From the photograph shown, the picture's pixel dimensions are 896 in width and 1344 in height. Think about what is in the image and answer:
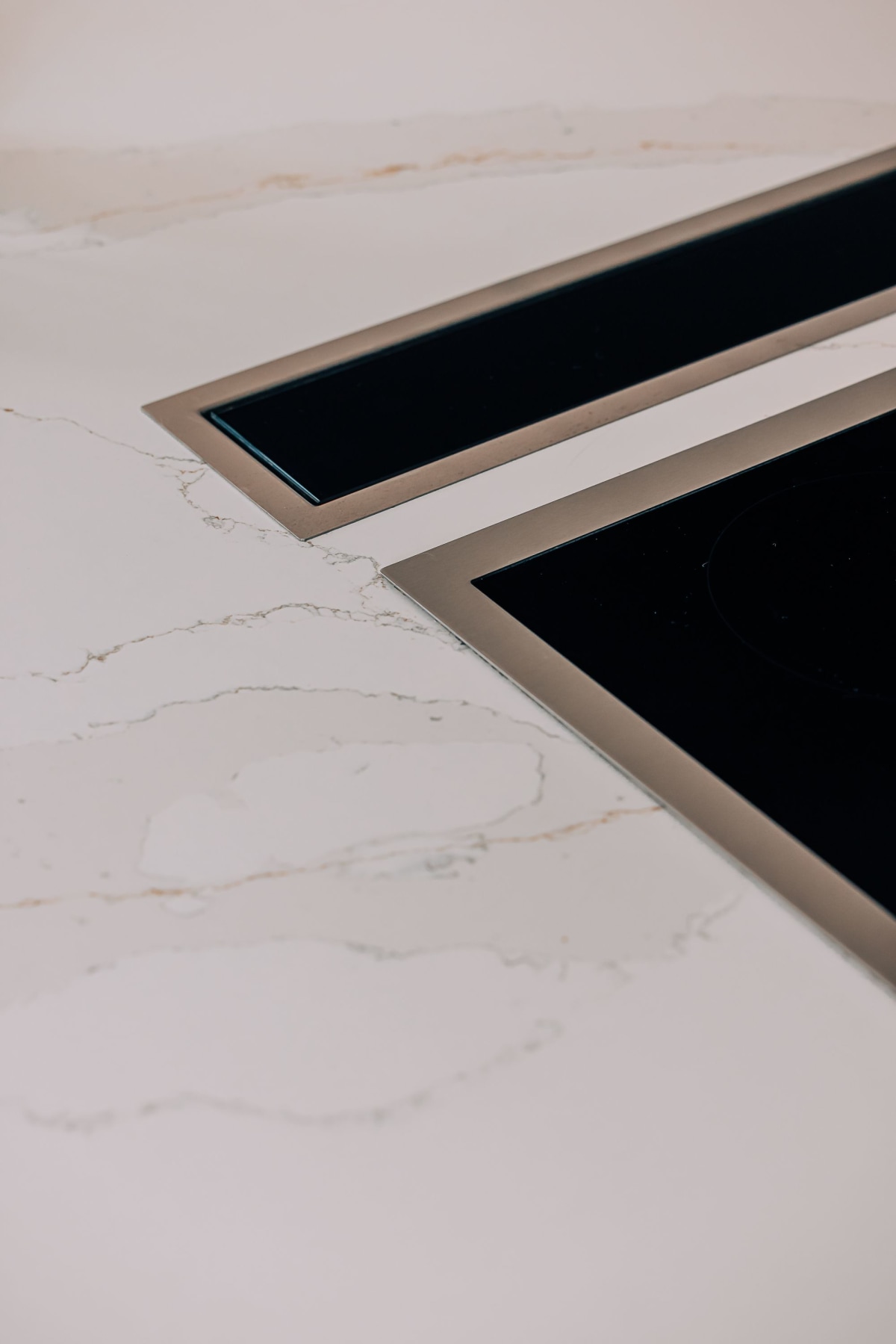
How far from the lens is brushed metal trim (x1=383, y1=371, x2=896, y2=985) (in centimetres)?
54

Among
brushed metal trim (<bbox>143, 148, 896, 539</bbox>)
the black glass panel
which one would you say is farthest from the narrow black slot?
the black glass panel

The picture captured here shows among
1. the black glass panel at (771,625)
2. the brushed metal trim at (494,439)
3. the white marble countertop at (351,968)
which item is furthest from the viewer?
the brushed metal trim at (494,439)

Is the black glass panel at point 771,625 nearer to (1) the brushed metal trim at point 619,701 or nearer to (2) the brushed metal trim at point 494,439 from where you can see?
(1) the brushed metal trim at point 619,701

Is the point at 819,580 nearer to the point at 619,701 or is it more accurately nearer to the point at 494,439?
the point at 619,701

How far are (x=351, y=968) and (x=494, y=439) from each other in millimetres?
437

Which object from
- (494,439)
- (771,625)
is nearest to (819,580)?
(771,625)

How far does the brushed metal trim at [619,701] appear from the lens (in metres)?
0.54

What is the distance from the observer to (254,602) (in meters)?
0.74

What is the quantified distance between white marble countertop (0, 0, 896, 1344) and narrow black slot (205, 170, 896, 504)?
53 millimetres

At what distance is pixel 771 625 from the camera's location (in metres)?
0.68

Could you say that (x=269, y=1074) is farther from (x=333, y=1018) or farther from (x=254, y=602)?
(x=254, y=602)

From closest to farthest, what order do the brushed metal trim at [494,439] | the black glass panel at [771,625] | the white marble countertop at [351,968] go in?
the white marble countertop at [351,968], the black glass panel at [771,625], the brushed metal trim at [494,439]

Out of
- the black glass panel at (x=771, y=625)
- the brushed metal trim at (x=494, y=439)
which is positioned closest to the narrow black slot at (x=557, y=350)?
the brushed metal trim at (x=494, y=439)

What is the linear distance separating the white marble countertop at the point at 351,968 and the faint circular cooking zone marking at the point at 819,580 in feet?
0.36
